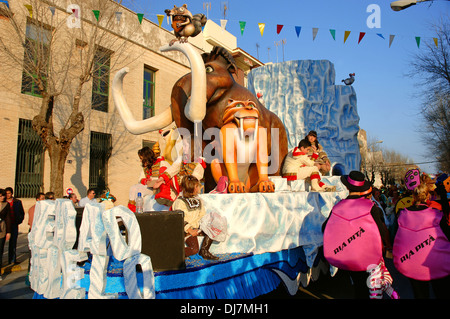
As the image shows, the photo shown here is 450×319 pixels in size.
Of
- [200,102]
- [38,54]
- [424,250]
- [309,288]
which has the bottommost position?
[309,288]

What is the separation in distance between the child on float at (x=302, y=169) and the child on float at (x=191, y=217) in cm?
247

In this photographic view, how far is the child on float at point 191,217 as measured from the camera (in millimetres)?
3008

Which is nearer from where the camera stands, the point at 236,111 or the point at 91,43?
the point at 236,111

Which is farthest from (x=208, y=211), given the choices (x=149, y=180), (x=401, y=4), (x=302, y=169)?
(x=401, y=4)

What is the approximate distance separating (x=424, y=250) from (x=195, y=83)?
9.70ft

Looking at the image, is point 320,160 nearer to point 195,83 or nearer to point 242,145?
point 242,145

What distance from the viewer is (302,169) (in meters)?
5.16

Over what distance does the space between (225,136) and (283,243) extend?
161 cm

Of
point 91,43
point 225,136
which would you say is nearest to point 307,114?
point 91,43

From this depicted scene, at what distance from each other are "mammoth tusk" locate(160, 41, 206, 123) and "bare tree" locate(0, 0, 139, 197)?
5022mm

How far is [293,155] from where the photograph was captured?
Result: 17.3ft

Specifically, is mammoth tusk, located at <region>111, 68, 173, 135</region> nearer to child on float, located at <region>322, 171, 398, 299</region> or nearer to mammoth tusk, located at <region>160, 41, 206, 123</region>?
mammoth tusk, located at <region>160, 41, 206, 123</region>

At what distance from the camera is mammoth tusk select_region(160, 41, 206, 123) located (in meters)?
3.99
